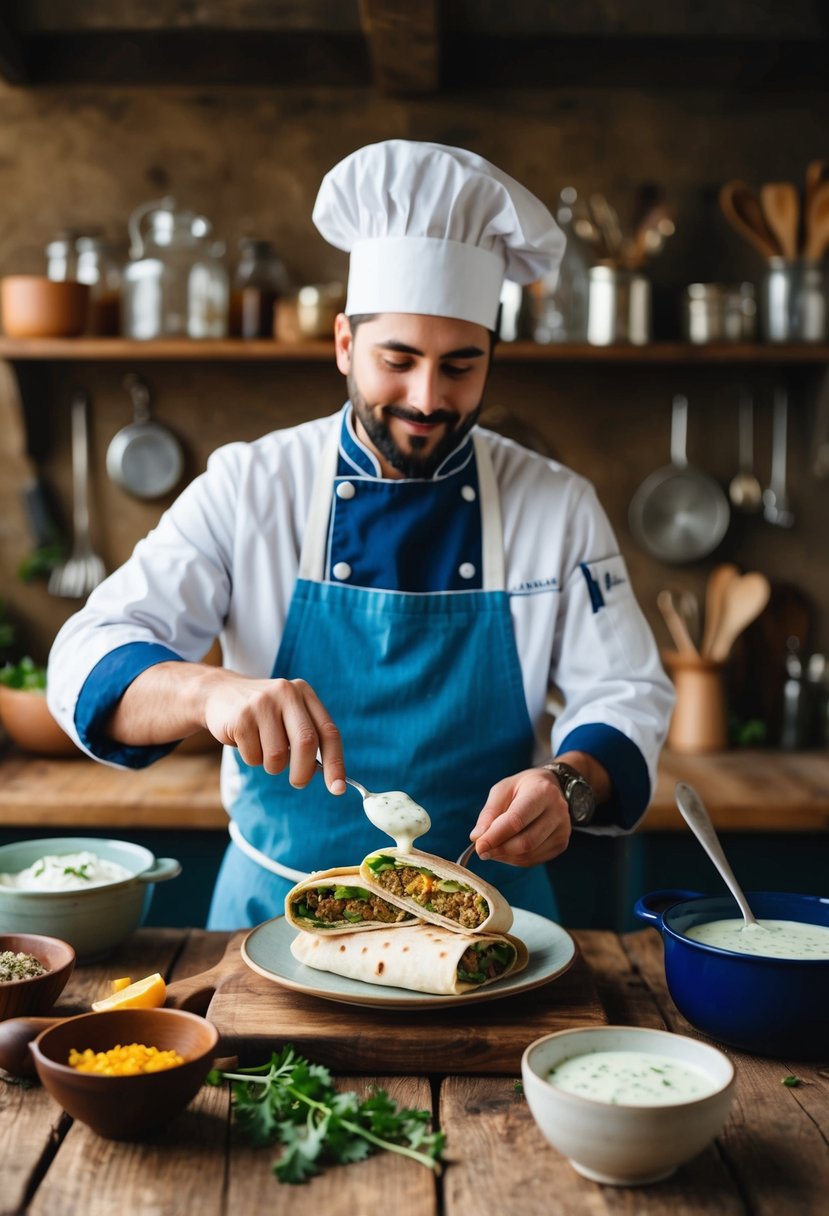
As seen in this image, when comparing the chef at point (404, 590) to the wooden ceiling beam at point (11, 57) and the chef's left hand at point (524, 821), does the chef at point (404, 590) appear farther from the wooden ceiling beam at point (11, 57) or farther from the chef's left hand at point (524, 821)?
the wooden ceiling beam at point (11, 57)

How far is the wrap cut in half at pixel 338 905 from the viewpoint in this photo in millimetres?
1555

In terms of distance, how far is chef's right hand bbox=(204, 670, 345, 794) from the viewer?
153 cm

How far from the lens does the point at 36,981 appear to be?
136cm

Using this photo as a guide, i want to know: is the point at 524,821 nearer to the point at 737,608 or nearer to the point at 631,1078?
the point at 631,1078

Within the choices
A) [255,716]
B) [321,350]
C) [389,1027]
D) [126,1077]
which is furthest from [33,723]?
[126,1077]

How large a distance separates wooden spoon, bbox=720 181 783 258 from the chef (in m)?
1.53

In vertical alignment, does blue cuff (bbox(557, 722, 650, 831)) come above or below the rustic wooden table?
above

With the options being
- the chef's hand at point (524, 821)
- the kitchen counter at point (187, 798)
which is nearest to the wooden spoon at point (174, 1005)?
the chef's hand at point (524, 821)

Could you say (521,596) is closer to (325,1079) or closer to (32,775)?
(325,1079)

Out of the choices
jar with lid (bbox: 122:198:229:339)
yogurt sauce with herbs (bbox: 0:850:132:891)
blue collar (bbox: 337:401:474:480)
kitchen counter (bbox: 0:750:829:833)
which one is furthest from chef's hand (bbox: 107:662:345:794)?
jar with lid (bbox: 122:198:229:339)

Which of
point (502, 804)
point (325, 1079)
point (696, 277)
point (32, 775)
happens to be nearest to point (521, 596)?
point (502, 804)

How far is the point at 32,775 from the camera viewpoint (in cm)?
320

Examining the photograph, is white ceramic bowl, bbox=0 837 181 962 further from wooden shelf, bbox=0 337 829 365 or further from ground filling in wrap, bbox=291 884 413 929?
wooden shelf, bbox=0 337 829 365

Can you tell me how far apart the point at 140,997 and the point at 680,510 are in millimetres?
2675
